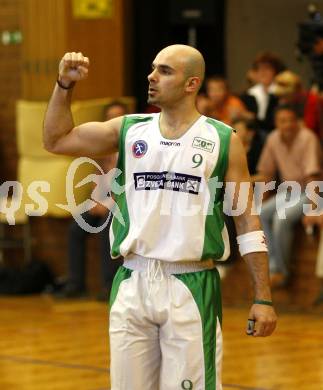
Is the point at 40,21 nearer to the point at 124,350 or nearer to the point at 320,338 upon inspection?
the point at 320,338

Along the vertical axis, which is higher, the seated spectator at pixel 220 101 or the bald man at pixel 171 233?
the bald man at pixel 171 233

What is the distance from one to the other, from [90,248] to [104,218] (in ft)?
2.71

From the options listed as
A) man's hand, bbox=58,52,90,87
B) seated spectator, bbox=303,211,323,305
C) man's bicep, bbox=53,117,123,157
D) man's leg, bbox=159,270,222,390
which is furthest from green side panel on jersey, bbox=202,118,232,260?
seated spectator, bbox=303,211,323,305

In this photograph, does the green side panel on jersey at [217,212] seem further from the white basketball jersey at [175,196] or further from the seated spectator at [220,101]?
the seated spectator at [220,101]

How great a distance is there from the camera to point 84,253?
448 inches

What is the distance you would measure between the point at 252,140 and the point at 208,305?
6.20 metres

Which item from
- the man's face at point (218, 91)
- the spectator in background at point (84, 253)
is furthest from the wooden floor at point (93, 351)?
the man's face at point (218, 91)

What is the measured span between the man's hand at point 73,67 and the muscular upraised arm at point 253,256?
66 centimetres

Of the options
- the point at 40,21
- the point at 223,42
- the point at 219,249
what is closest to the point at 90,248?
the point at 40,21

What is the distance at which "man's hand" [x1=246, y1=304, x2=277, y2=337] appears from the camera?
4.36 m

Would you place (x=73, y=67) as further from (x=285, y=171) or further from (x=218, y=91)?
(x=218, y=91)

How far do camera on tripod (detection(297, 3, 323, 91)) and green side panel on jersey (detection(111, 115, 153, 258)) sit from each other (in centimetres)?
543

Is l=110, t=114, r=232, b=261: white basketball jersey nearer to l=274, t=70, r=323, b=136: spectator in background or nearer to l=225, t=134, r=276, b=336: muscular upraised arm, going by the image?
l=225, t=134, r=276, b=336: muscular upraised arm

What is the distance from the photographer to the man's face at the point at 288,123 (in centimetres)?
1012
